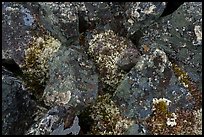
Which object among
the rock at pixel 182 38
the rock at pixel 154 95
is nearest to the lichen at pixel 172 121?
the rock at pixel 154 95

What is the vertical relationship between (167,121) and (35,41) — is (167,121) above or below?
below

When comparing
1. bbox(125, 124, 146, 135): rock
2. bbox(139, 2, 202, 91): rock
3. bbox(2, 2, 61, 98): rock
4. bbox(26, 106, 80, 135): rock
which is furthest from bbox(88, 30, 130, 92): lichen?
bbox(26, 106, 80, 135): rock

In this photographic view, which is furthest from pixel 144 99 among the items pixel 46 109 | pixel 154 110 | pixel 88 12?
pixel 88 12

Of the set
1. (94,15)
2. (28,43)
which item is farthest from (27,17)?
(94,15)

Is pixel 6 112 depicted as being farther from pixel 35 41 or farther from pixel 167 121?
pixel 167 121

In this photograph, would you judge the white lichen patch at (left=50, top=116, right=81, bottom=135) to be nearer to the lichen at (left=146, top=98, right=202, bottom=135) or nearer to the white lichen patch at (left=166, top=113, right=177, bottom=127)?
the lichen at (left=146, top=98, right=202, bottom=135)
